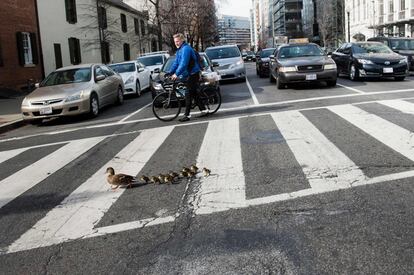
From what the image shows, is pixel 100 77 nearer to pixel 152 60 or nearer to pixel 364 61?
pixel 364 61

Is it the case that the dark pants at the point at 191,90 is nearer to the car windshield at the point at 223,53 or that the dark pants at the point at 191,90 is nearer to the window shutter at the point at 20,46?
the car windshield at the point at 223,53

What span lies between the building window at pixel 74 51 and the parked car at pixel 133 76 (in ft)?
34.8

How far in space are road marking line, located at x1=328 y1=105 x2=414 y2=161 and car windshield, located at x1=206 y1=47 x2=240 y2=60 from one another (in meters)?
12.2

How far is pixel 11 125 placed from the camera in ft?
42.7

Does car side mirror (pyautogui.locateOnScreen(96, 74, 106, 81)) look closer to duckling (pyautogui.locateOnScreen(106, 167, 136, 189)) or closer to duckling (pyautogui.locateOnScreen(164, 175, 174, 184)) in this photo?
duckling (pyautogui.locateOnScreen(106, 167, 136, 189))

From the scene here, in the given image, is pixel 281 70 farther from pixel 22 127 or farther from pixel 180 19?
pixel 180 19

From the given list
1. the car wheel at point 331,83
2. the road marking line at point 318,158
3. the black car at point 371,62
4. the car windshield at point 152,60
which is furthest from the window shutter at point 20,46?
the road marking line at point 318,158

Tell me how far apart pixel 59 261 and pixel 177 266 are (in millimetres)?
978

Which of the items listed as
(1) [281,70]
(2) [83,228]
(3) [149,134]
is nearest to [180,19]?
(1) [281,70]

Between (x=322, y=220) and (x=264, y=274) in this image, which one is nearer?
(x=264, y=274)

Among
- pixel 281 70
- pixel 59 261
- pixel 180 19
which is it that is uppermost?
pixel 180 19

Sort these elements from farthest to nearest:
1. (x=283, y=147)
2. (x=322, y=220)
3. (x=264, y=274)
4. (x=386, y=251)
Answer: (x=283, y=147)
(x=322, y=220)
(x=386, y=251)
(x=264, y=274)

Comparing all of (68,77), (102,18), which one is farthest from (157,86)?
(102,18)

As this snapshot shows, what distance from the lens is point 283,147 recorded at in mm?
7355
